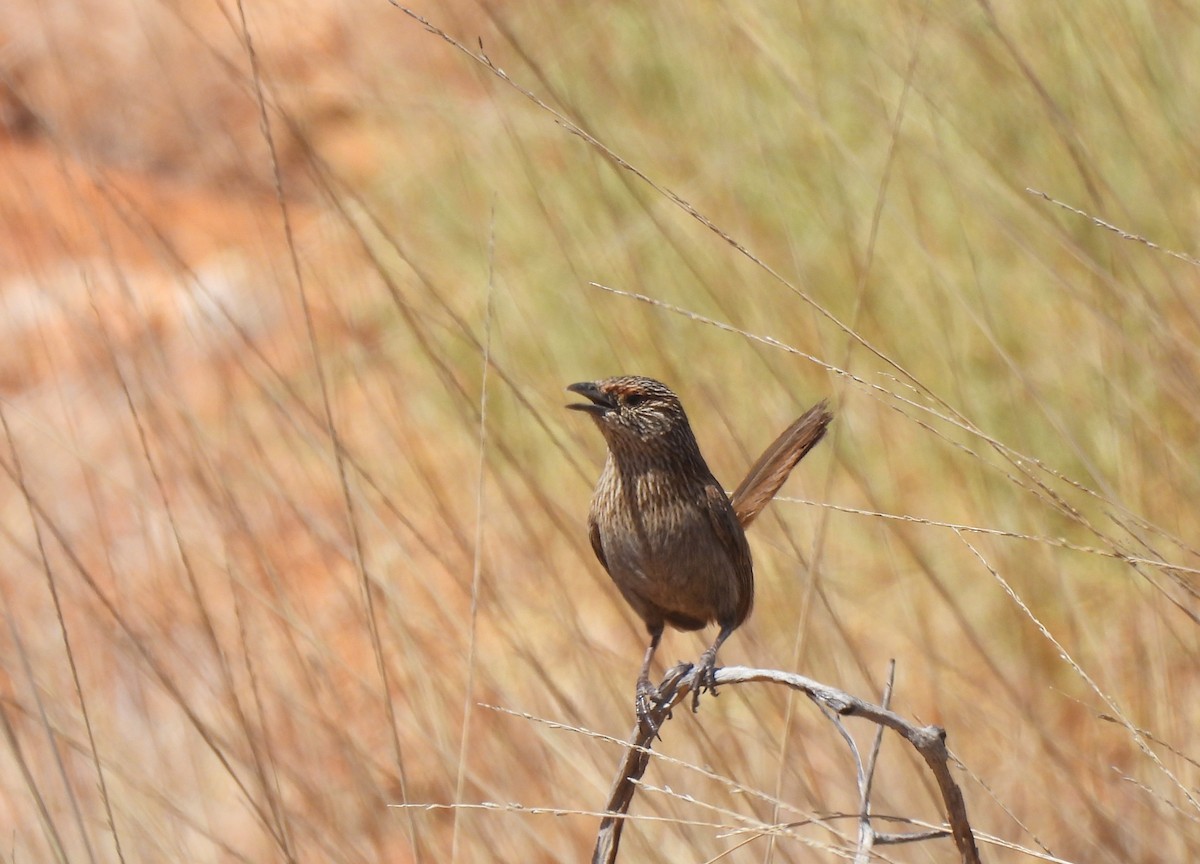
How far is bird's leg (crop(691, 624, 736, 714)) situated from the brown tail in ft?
0.76

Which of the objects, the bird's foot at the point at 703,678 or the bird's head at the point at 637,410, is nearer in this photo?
the bird's foot at the point at 703,678

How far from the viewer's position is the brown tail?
2.37m

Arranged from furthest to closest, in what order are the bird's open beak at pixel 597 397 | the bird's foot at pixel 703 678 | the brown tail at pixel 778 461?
the bird's open beak at pixel 597 397, the brown tail at pixel 778 461, the bird's foot at pixel 703 678

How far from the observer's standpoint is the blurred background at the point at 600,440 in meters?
2.39

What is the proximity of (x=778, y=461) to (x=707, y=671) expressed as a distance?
0.58 m

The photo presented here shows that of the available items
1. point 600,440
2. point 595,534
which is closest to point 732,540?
point 595,534

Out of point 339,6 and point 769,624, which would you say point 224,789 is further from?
point 339,6

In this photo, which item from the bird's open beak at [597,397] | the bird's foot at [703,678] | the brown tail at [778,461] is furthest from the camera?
the bird's open beak at [597,397]

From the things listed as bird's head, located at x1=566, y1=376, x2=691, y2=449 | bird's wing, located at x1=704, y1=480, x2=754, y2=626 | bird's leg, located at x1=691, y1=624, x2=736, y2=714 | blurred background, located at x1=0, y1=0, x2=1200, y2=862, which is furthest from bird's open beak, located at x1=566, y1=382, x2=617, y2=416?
bird's leg, located at x1=691, y1=624, x2=736, y2=714

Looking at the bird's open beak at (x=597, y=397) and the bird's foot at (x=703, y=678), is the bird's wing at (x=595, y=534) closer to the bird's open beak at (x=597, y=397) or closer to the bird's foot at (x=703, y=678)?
the bird's open beak at (x=597, y=397)

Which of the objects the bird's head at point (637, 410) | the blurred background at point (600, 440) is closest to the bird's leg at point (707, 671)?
the blurred background at point (600, 440)

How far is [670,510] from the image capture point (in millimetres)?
2443

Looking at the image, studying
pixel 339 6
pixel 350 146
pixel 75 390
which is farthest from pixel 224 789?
pixel 339 6

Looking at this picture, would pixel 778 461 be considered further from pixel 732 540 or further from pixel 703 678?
pixel 703 678
